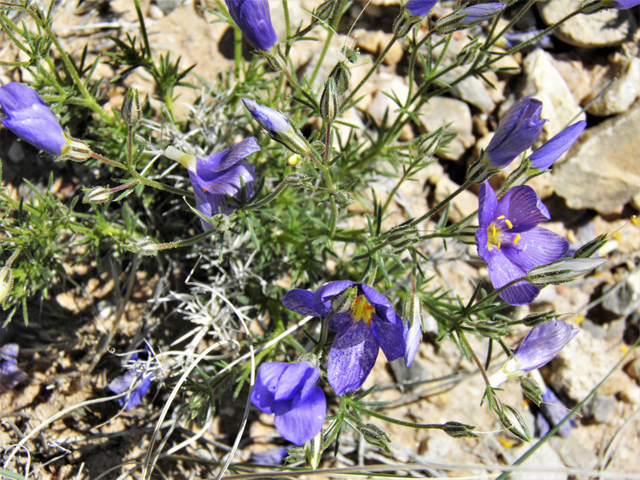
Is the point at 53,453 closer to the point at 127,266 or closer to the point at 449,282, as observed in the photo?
the point at 127,266

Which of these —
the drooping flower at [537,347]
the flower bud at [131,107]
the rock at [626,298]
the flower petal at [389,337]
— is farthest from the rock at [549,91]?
the flower bud at [131,107]

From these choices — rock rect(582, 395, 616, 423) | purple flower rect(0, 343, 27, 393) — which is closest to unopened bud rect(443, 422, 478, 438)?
rock rect(582, 395, 616, 423)

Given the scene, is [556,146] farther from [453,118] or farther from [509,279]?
[453,118]

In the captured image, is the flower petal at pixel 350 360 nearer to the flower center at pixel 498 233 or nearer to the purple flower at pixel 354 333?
the purple flower at pixel 354 333

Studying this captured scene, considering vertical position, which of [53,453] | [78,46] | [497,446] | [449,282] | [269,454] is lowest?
[497,446]

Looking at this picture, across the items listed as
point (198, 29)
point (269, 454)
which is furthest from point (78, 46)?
point (269, 454)

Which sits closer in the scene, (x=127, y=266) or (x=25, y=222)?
(x=25, y=222)

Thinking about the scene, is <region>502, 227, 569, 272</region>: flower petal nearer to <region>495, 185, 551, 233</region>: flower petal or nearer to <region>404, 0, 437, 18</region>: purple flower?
<region>495, 185, 551, 233</region>: flower petal
